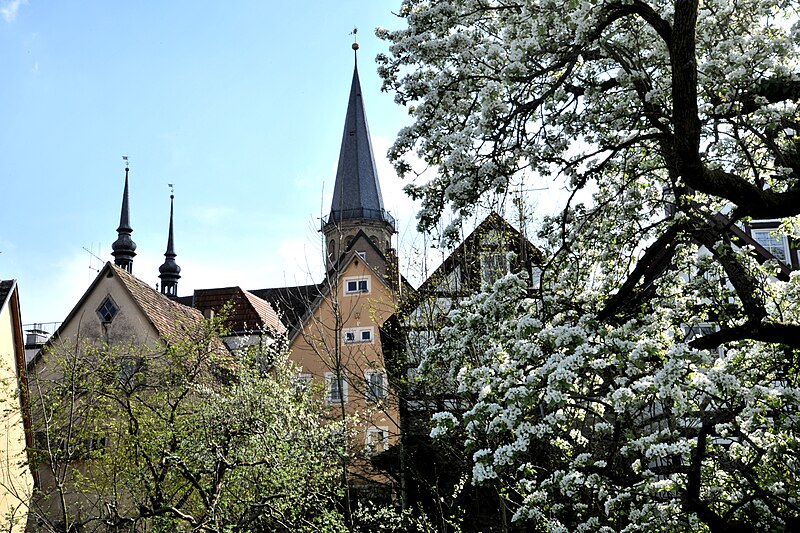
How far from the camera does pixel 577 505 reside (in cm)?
883

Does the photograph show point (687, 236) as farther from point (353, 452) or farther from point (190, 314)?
point (190, 314)

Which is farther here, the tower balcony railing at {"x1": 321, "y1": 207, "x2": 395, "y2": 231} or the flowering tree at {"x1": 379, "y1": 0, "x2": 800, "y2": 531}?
the tower balcony railing at {"x1": 321, "y1": 207, "x2": 395, "y2": 231}

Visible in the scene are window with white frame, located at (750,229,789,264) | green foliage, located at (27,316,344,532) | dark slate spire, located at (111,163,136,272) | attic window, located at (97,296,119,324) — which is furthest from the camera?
dark slate spire, located at (111,163,136,272)

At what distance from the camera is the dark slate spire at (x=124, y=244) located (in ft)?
208

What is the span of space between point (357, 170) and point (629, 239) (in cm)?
5731

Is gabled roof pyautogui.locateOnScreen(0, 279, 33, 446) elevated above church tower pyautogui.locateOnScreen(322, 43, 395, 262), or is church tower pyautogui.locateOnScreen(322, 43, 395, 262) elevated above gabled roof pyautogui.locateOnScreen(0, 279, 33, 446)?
church tower pyautogui.locateOnScreen(322, 43, 395, 262)

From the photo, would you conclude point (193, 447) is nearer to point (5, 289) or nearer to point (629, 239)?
point (629, 239)

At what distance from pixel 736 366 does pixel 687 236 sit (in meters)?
1.29

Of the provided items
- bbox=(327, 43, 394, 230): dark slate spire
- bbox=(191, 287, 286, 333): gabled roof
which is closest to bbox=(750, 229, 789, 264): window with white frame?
bbox=(191, 287, 286, 333): gabled roof

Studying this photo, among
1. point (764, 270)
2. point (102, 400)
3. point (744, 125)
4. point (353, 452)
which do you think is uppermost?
point (744, 125)

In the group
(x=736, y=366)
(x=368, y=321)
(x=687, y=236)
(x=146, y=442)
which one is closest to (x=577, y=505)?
(x=736, y=366)

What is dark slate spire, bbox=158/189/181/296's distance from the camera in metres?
68.2

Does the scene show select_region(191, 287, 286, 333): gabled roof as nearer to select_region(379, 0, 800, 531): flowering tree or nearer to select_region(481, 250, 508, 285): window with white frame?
select_region(481, 250, 508, 285): window with white frame

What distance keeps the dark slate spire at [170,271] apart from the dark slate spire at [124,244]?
13.4ft
